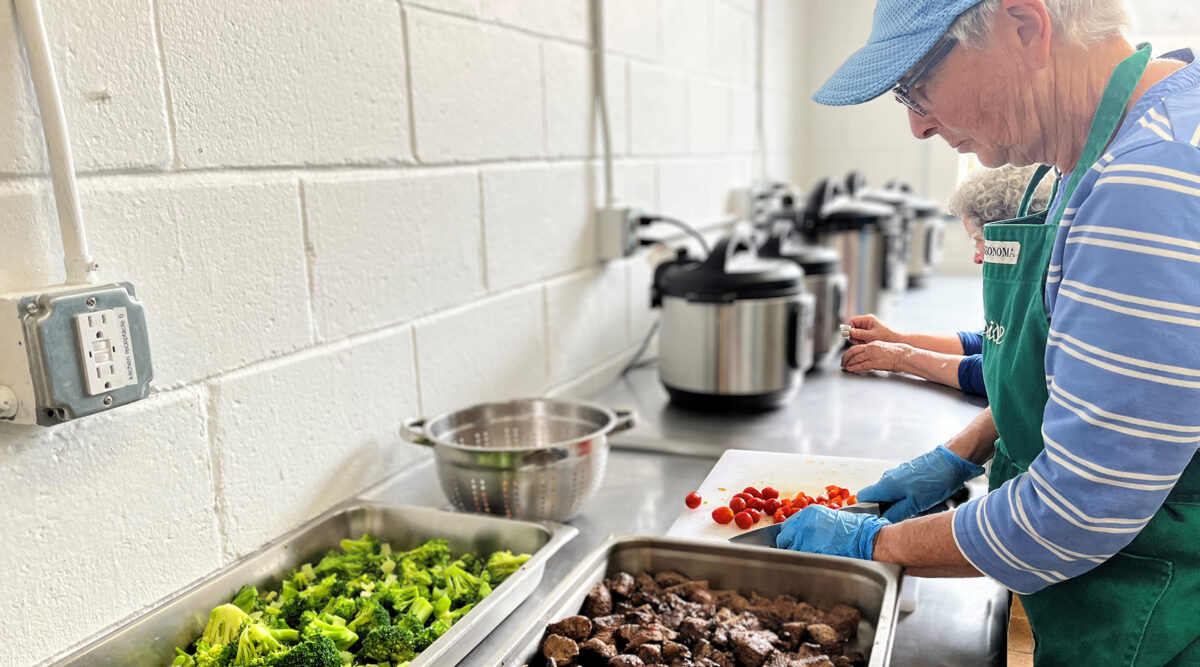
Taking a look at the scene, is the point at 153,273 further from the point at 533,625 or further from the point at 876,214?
the point at 876,214

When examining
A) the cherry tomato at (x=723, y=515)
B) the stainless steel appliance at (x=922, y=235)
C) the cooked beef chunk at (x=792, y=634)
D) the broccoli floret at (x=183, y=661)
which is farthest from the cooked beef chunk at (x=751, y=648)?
the stainless steel appliance at (x=922, y=235)

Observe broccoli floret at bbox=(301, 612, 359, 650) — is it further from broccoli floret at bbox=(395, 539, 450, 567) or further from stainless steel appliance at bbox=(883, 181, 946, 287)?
stainless steel appliance at bbox=(883, 181, 946, 287)

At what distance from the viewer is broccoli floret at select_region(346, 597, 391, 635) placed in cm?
101

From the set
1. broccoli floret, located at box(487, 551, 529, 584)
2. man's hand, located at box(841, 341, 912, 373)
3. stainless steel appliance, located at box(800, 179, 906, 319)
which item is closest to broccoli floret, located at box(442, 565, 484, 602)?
broccoli floret, located at box(487, 551, 529, 584)

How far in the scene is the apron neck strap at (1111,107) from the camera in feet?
2.28

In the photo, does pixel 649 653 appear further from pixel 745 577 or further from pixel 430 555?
pixel 430 555

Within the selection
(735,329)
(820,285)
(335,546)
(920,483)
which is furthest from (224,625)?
(820,285)

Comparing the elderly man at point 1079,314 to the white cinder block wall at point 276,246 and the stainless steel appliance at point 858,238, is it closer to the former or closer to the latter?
the white cinder block wall at point 276,246

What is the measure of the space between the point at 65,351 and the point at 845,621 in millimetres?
892

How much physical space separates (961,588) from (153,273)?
1.15 m

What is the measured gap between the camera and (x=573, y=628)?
0.94m

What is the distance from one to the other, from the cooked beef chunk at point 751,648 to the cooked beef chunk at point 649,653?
9 centimetres

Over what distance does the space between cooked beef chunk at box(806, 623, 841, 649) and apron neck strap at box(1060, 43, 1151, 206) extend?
53cm

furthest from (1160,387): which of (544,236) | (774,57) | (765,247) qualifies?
(774,57)
